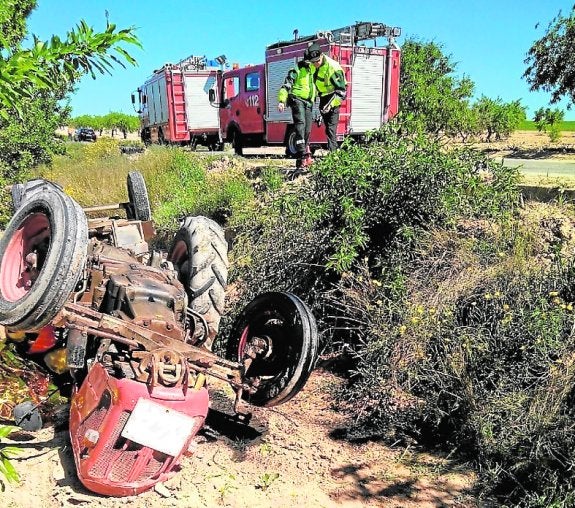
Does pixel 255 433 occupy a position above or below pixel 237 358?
below

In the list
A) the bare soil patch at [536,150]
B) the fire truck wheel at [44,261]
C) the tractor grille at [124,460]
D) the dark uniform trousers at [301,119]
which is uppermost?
the dark uniform trousers at [301,119]

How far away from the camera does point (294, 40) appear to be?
14.9 meters

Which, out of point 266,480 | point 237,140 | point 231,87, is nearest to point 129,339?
point 266,480

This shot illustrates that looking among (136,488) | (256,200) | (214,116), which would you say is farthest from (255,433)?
(214,116)

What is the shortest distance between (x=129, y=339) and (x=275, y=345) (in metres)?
1.08

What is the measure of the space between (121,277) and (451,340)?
2.14 metres

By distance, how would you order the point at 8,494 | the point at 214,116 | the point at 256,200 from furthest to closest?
the point at 214,116 → the point at 256,200 → the point at 8,494

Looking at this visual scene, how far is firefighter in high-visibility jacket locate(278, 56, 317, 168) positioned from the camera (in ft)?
27.8

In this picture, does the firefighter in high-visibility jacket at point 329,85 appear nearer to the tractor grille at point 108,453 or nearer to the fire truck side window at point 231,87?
the tractor grille at point 108,453

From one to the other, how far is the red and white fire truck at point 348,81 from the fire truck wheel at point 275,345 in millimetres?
9464

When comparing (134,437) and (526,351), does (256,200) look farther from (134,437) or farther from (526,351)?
(134,437)

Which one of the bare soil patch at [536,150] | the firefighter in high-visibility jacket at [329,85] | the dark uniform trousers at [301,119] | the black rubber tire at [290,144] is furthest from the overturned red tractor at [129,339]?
the black rubber tire at [290,144]

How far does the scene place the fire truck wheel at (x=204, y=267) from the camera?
4480mm

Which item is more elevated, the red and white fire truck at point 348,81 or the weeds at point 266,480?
the red and white fire truck at point 348,81
